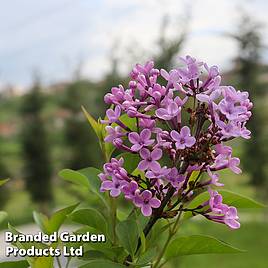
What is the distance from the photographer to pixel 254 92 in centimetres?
1146

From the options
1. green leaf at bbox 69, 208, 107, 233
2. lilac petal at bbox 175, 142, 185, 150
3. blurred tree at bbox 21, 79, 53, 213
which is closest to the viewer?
lilac petal at bbox 175, 142, 185, 150

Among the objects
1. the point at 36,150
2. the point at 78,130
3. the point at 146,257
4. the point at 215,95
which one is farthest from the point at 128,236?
the point at 78,130

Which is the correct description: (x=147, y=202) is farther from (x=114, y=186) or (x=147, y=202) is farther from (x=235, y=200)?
(x=235, y=200)

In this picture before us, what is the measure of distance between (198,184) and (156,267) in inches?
6.5

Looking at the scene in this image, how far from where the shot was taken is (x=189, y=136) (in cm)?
86

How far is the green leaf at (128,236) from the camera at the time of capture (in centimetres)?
91

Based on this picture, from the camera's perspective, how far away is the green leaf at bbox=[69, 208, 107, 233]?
96 centimetres

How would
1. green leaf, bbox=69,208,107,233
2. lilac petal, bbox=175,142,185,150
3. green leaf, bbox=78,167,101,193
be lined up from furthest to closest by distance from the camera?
green leaf, bbox=78,167,101,193, green leaf, bbox=69,208,107,233, lilac petal, bbox=175,142,185,150

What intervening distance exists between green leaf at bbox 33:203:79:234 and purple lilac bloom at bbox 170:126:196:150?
278mm

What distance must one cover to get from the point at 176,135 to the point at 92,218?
0.72 ft

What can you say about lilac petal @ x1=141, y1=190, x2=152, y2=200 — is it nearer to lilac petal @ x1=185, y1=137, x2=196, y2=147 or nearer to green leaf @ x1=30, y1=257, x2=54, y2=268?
lilac petal @ x1=185, y1=137, x2=196, y2=147

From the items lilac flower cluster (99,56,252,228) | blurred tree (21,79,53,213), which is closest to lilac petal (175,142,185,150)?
lilac flower cluster (99,56,252,228)

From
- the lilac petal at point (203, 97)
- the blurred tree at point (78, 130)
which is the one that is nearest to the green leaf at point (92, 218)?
the lilac petal at point (203, 97)

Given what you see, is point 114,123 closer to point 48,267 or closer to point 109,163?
point 109,163
